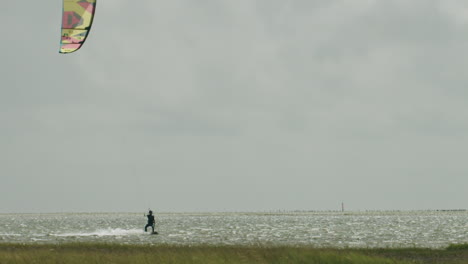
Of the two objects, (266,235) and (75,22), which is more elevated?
(75,22)

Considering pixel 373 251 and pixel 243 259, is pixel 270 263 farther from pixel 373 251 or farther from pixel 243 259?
pixel 373 251

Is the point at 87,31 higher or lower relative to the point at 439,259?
higher

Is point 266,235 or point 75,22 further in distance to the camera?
point 266,235

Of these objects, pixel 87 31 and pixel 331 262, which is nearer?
pixel 87 31

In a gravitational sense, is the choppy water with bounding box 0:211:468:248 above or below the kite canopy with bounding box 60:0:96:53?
below

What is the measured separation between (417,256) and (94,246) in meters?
16.2

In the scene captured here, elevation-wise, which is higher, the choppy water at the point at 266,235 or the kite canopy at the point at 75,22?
the kite canopy at the point at 75,22

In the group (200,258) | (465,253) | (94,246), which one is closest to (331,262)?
(200,258)

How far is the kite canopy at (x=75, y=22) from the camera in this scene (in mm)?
16688

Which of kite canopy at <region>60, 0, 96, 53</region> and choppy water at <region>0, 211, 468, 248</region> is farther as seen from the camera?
choppy water at <region>0, 211, 468, 248</region>

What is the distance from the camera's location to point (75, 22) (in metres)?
17.3

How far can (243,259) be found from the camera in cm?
2061

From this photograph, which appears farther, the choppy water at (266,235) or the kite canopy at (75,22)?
the choppy water at (266,235)

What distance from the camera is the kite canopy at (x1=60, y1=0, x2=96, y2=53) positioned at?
1669 cm
